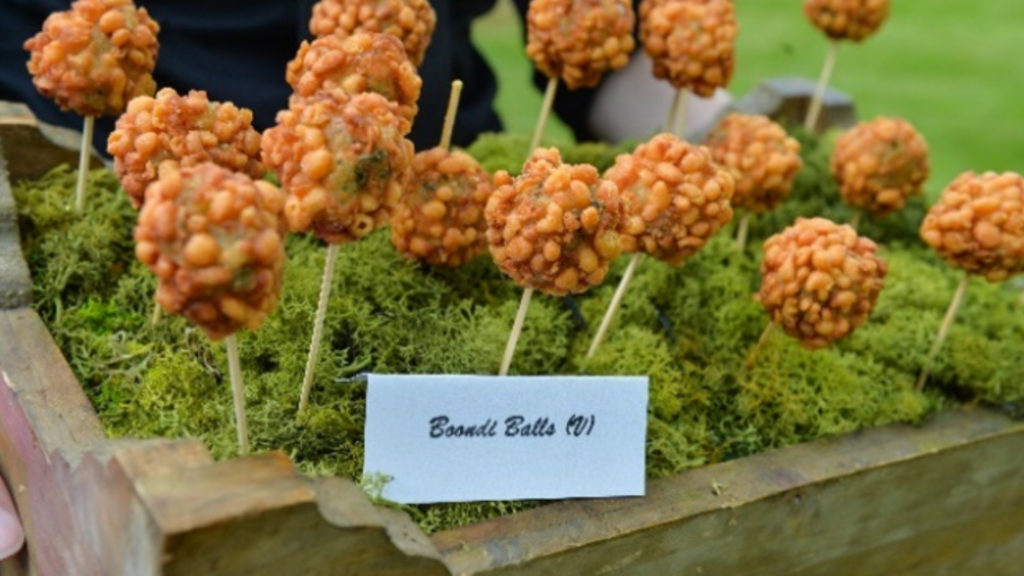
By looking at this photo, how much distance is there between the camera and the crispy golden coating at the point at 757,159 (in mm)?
1169

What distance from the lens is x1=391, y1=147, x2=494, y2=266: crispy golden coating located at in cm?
96

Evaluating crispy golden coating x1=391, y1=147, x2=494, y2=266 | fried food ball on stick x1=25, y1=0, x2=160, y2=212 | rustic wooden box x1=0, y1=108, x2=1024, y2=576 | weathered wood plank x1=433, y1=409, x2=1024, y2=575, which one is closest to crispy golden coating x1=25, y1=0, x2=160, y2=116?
fried food ball on stick x1=25, y1=0, x2=160, y2=212

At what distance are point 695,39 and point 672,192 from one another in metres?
0.30

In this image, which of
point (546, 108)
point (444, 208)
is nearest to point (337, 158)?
point (444, 208)

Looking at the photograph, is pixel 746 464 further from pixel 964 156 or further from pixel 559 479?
pixel 964 156

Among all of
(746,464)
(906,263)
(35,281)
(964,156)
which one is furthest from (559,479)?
(964,156)

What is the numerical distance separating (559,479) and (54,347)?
41 cm

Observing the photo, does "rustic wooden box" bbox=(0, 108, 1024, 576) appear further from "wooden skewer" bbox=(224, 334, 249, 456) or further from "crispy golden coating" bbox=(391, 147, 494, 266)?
"crispy golden coating" bbox=(391, 147, 494, 266)

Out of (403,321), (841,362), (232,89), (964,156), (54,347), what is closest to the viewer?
(54,347)

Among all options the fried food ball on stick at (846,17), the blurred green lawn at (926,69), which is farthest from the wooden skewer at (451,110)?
the blurred green lawn at (926,69)

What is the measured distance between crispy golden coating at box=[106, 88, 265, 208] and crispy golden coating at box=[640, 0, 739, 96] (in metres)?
0.51

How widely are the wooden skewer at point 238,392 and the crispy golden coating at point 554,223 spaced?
0.21 metres

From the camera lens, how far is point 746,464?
38.7 inches

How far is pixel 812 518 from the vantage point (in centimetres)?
100
